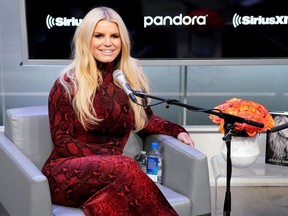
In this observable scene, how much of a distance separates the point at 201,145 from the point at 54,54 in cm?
125

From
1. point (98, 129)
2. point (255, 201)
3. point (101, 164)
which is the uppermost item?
point (98, 129)

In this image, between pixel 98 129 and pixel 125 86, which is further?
pixel 98 129

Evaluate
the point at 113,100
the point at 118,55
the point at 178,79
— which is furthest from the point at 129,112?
the point at 178,79

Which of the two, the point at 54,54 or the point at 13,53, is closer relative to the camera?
the point at 54,54

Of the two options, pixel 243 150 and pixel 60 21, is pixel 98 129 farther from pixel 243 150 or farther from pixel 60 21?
pixel 60 21

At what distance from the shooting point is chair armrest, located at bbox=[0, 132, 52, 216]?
2404mm

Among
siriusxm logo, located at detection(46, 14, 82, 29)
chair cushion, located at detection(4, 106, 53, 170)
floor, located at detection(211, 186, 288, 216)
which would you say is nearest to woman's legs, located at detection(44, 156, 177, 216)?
chair cushion, located at detection(4, 106, 53, 170)

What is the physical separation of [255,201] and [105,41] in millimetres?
1689

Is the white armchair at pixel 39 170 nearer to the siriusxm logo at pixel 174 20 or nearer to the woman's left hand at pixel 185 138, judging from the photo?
the woman's left hand at pixel 185 138

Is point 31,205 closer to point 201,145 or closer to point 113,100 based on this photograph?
point 113,100

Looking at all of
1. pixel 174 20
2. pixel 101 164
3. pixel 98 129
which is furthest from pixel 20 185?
pixel 174 20

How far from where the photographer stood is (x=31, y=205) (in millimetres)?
2410

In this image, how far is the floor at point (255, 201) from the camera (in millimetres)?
3547

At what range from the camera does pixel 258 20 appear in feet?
11.9
